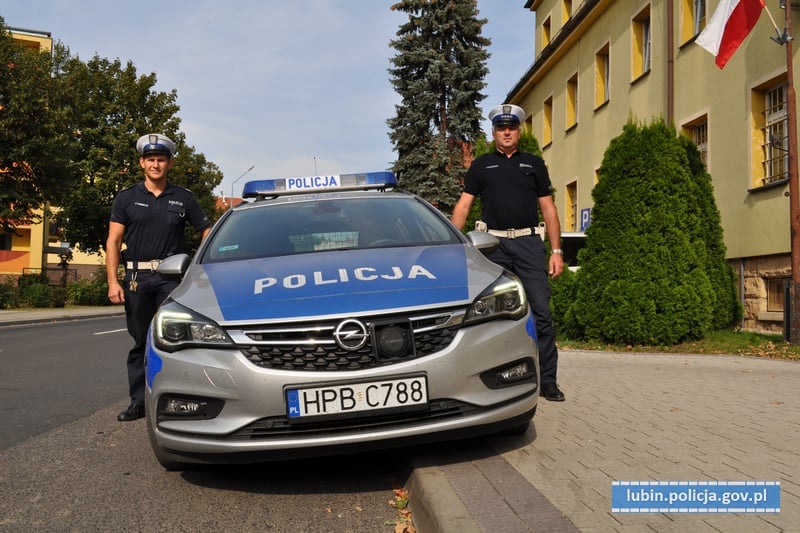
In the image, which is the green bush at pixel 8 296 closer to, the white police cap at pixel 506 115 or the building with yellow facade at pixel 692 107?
the building with yellow facade at pixel 692 107

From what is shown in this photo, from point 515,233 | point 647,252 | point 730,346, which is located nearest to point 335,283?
point 515,233

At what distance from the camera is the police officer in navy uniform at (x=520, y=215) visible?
17.8 feet

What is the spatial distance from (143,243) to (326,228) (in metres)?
1.56

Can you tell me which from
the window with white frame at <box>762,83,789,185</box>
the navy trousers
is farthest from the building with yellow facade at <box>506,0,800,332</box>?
the navy trousers

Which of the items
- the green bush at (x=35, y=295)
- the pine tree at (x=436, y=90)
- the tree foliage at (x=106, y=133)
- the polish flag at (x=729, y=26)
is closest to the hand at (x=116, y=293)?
the polish flag at (x=729, y=26)

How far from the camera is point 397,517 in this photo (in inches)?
136

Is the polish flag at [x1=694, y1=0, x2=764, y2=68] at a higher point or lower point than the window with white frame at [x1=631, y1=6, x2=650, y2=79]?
lower

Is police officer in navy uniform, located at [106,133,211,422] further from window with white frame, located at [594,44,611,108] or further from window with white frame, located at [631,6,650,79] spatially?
window with white frame, located at [594,44,611,108]

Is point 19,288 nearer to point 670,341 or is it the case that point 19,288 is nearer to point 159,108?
point 159,108

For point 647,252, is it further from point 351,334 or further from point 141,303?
point 351,334

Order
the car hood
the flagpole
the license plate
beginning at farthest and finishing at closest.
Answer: the flagpole < the car hood < the license plate

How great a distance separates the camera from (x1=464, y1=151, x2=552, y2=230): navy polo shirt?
5.58m

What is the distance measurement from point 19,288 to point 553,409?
93.4 feet

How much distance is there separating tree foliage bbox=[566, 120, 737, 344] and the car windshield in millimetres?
5611
